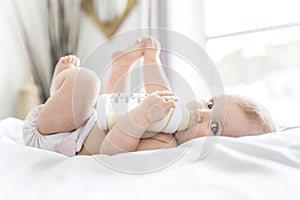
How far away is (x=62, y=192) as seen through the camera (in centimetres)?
62

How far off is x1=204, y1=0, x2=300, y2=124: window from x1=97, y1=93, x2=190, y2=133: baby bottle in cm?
102

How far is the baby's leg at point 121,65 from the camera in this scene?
51.8 inches

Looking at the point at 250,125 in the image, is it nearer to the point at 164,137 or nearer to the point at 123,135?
the point at 164,137

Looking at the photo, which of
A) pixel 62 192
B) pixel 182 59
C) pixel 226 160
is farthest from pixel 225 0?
pixel 62 192

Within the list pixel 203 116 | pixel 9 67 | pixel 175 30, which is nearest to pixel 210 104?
pixel 203 116

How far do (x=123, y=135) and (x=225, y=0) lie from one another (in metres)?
1.52

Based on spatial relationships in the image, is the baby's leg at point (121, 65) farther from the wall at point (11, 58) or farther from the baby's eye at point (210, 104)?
the wall at point (11, 58)

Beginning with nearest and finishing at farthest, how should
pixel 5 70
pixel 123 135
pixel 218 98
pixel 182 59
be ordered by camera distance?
pixel 123 135
pixel 218 98
pixel 182 59
pixel 5 70

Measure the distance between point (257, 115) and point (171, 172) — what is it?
0.41 m

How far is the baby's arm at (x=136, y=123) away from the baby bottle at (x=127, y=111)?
42 mm

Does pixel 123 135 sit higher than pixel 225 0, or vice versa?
pixel 225 0

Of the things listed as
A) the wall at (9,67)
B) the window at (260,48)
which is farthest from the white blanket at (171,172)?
the wall at (9,67)

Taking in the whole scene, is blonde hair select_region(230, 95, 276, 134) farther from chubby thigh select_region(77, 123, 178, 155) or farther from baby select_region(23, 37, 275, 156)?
chubby thigh select_region(77, 123, 178, 155)

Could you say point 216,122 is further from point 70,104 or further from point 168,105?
point 70,104
